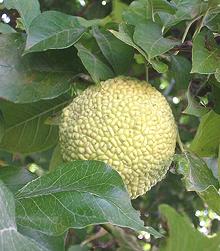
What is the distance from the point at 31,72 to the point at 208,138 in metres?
0.34

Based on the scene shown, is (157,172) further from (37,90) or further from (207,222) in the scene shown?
(207,222)

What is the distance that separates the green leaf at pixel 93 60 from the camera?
1108 mm

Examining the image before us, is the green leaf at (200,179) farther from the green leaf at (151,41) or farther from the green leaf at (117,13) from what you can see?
the green leaf at (117,13)

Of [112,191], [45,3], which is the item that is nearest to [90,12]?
[45,3]

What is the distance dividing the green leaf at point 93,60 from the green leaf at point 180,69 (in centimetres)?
10

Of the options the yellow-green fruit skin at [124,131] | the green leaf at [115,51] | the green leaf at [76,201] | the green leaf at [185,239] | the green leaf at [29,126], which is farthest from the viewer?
the green leaf at [29,126]

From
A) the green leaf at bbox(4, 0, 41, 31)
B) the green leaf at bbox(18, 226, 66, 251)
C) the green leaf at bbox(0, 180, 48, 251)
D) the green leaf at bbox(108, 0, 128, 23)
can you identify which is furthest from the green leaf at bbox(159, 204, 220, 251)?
the green leaf at bbox(108, 0, 128, 23)

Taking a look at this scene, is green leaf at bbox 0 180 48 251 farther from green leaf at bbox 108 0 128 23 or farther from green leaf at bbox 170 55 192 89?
green leaf at bbox 108 0 128 23

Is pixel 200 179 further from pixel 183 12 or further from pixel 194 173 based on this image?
pixel 183 12

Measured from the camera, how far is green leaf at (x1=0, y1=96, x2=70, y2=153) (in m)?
1.29

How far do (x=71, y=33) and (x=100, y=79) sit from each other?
88mm

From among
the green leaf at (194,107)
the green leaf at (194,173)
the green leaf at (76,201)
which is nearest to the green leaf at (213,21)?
the green leaf at (194,107)

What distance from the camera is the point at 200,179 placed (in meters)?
1.09

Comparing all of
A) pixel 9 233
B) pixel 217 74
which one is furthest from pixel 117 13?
pixel 9 233
